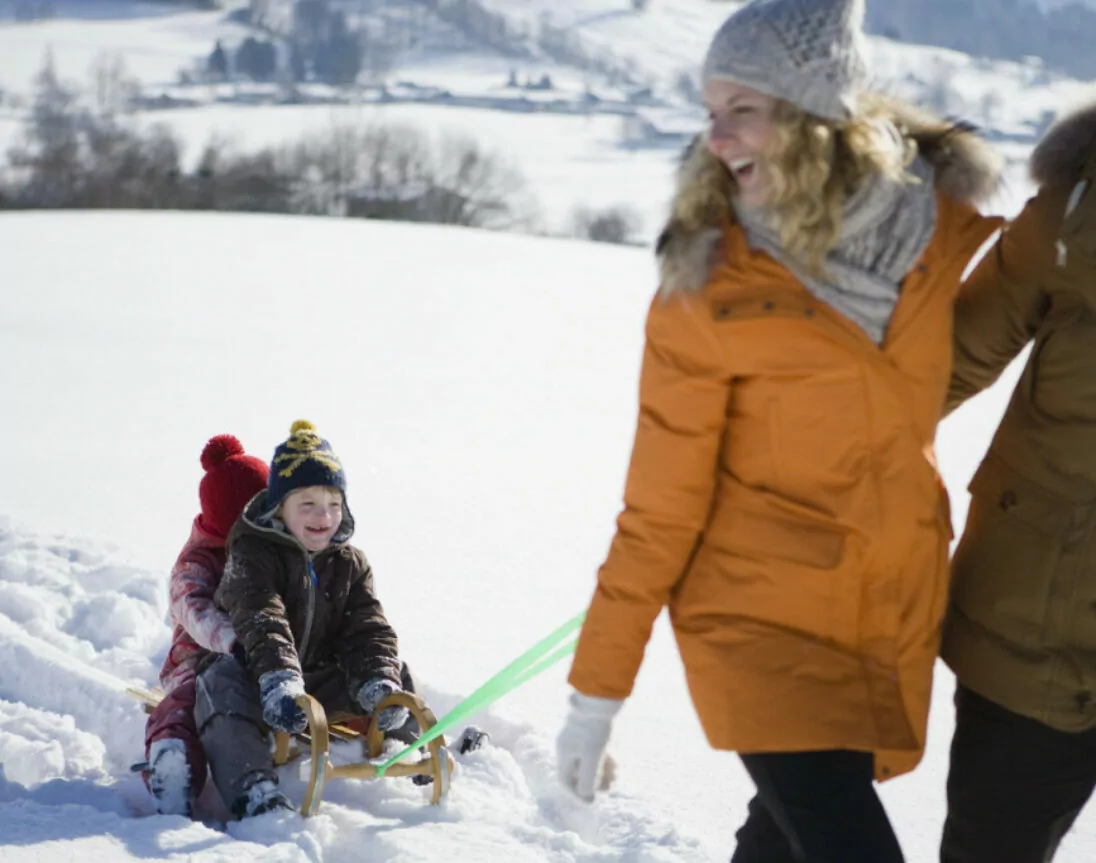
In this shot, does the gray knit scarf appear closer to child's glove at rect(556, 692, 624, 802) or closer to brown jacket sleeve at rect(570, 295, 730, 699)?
brown jacket sleeve at rect(570, 295, 730, 699)

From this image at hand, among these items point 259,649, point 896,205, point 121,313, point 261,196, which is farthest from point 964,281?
point 261,196

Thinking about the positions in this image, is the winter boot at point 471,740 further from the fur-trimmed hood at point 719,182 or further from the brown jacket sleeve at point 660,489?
the fur-trimmed hood at point 719,182

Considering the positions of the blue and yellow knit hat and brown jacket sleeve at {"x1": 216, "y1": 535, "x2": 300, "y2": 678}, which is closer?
brown jacket sleeve at {"x1": 216, "y1": 535, "x2": 300, "y2": 678}

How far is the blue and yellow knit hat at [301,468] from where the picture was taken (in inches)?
126

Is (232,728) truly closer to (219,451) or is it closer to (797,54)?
(219,451)

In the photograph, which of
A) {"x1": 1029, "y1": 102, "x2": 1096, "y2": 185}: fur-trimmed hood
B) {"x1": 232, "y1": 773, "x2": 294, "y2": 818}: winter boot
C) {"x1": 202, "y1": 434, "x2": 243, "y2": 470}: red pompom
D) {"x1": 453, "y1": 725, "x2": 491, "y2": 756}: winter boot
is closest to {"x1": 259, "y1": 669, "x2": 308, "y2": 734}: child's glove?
{"x1": 232, "y1": 773, "x2": 294, "y2": 818}: winter boot

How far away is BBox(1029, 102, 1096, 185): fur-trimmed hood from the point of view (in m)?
1.87

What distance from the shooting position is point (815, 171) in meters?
1.71

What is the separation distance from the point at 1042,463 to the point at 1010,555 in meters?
0.14

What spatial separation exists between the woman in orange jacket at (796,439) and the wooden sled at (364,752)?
1217 millimetres

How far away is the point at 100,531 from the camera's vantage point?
530 centimetres

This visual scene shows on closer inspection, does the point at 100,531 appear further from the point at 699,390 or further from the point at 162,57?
the point at 162,57

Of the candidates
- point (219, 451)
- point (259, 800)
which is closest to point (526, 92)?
point (219, 451)

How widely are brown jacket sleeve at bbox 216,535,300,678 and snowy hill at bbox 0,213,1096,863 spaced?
0.31 m
